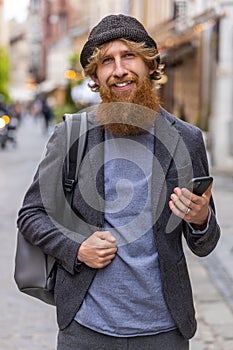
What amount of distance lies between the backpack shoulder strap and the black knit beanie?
221 mm

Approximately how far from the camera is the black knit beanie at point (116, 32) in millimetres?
2672

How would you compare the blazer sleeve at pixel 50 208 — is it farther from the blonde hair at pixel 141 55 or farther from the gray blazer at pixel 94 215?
the blonde hair at pixel 141 55

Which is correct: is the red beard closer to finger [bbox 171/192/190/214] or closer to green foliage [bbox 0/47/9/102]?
finger [bbox 171/192/190/214]

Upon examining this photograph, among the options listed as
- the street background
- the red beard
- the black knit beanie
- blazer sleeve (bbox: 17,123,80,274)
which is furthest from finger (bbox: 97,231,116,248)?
the street background

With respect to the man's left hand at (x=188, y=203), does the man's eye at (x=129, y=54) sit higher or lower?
higher

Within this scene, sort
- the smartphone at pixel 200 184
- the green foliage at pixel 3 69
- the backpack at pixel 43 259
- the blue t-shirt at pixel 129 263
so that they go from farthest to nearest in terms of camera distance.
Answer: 1. the green foliage at pixel 3 69
2. the backpack at pixel 43 259
3. the blue t-shirt at pixel 129 263
4. the smartphone at pixel 200 184

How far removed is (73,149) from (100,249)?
340 mm

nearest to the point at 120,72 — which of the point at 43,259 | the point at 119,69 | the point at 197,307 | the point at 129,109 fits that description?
the point at 119,69

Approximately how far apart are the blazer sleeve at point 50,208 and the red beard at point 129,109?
0.16 m

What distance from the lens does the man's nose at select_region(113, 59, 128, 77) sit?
264 cm

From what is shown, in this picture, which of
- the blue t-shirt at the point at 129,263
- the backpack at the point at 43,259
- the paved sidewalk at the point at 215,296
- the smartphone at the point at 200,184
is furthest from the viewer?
the paved sidewalk at the point at 215,296

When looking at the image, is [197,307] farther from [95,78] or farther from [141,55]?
[141,55]

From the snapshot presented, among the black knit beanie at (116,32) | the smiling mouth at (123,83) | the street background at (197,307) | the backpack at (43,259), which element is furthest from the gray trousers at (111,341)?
the street background at (197,307)

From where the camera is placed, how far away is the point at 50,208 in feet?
9.04
